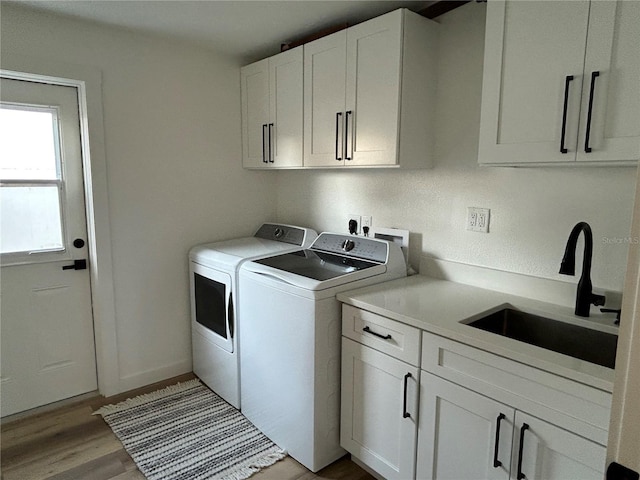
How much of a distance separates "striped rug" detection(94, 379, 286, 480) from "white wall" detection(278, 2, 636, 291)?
1348mm

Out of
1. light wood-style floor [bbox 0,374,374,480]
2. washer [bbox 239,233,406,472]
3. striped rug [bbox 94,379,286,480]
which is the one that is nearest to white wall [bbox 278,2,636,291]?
washer [bbox 239,233,406,472]

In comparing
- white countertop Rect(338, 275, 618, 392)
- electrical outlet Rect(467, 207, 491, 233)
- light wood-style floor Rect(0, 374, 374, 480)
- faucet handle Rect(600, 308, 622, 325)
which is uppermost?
electrical outlet Rect(467, 207, 491, 233)

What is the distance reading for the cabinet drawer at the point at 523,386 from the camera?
115 centimetres

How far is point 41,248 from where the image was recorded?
2.38 metres

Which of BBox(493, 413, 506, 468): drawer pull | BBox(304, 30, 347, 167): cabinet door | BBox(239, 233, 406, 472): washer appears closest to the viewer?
BBox(493, 413, 506, 468): drawer pull

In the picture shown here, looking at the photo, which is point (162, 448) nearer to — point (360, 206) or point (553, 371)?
point (360, 206)

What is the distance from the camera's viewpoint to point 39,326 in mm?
2424

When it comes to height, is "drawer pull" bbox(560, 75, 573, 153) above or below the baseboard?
above

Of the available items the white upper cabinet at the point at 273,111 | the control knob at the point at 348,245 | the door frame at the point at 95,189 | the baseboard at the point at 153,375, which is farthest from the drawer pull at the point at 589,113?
the baseboard at the point at 153,375

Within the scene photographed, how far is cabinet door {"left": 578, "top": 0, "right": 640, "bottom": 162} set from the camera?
1.23m

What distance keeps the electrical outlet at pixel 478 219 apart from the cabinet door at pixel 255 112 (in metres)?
1.38

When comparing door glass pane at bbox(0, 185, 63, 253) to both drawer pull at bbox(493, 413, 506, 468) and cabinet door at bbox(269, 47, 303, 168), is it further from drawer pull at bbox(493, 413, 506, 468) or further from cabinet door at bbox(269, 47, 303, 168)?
drawer pull at bbox(493, 413, 506, 468)

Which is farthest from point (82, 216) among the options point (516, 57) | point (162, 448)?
point (516, 57)

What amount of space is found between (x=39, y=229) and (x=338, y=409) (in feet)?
6.46
